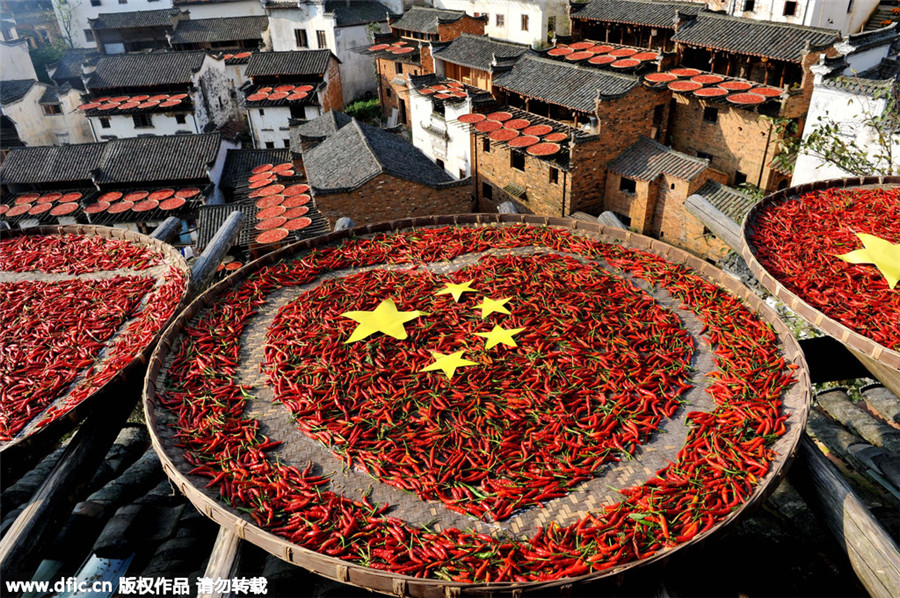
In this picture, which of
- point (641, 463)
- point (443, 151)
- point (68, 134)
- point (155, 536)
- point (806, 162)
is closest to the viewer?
point (641, 463)

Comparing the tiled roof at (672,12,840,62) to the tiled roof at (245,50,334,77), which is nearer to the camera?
the tiled roof at (672,12,840,62)

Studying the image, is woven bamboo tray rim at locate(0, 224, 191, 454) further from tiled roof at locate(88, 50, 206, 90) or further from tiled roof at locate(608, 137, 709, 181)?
tiled roof at locate(88, 50, 206, 90)

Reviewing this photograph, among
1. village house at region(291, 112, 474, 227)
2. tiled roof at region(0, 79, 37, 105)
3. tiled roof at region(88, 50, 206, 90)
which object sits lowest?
village house at region(291, 112, 474, 227)

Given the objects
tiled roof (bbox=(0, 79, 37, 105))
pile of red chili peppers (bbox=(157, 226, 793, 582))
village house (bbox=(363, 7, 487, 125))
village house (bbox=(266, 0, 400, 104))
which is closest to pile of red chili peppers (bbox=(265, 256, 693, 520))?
pile of red chili peppers (bbox=(157, 226, 793, 582))

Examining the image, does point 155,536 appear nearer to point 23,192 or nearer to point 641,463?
point 641,463

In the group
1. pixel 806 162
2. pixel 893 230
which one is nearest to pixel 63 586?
pixel 893 230
